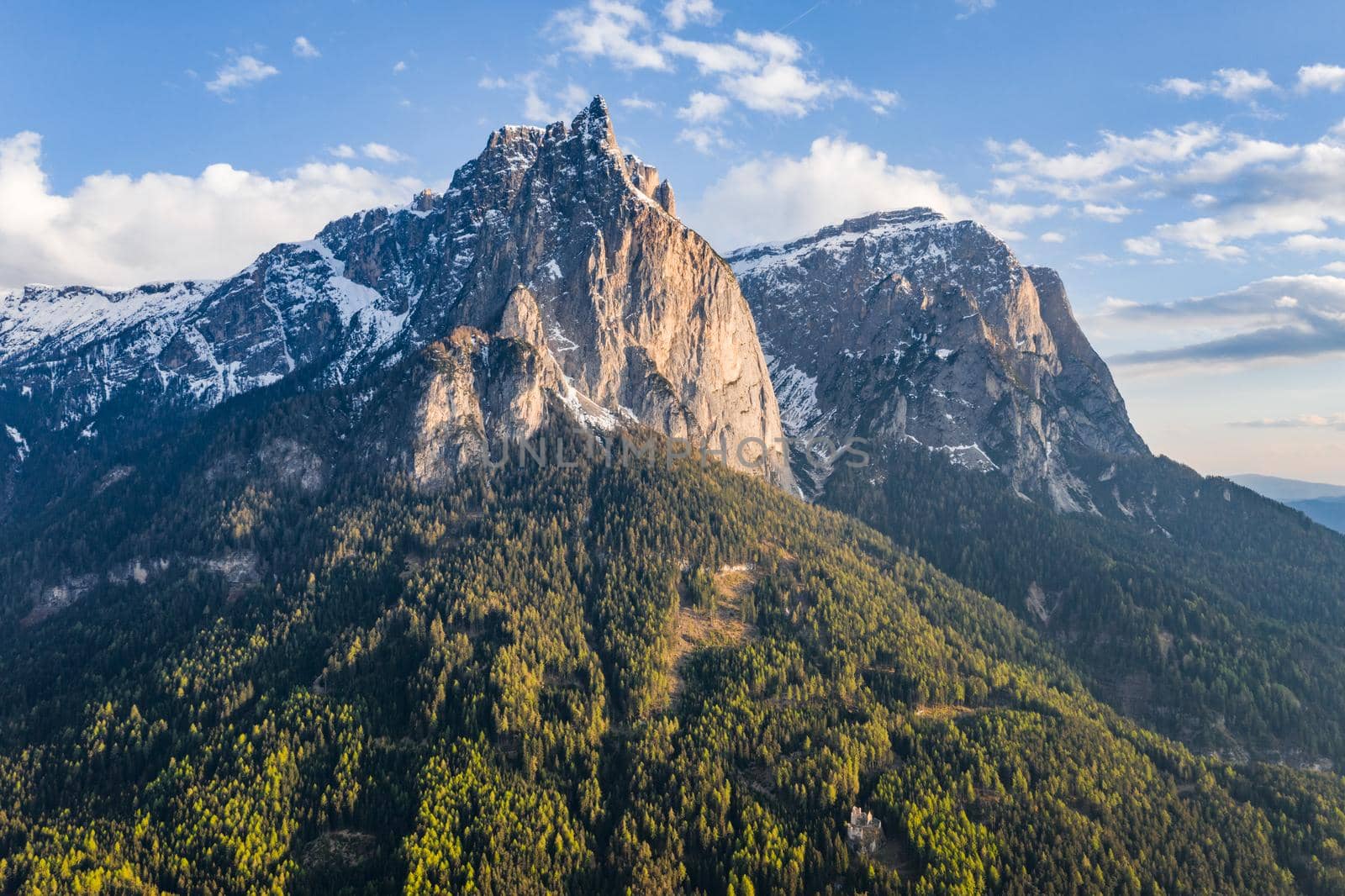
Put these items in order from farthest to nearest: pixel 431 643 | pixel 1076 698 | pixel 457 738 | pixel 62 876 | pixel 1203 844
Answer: pixel 1076 698 < pixel 431 643 < pixel 457 738 < pixel 1203 844 < pixel 62 876

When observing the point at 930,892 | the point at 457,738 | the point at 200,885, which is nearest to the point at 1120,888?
the point at 930,892

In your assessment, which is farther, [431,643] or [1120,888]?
[431,643]

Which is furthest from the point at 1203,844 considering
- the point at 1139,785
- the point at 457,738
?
the point at 457,738

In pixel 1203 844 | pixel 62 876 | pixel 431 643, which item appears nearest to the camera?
pixel 62 876

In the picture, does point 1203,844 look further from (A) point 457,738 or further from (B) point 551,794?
(A) point 457,738

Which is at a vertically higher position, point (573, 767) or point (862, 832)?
point (573, 767)

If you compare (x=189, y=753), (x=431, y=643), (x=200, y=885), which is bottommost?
(x=200, y=885)

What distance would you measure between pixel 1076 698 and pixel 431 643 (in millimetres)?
145835

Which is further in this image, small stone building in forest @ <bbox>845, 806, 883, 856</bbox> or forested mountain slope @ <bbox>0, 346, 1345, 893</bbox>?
small stone building in forest @ <bbox>845, 806, 883, 856</bbox>

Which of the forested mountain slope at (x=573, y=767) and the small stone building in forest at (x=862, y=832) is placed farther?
the small stone building in forest at (x=862, y=832)

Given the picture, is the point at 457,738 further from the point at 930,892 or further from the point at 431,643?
the point at 930,892

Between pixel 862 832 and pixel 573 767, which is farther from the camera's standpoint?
pixel 573 767

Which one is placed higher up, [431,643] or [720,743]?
[431,643]

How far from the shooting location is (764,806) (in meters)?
147
